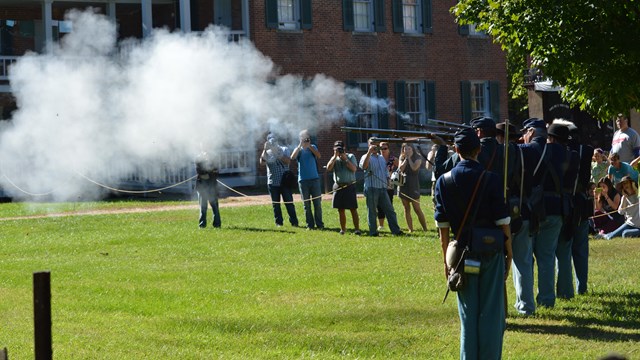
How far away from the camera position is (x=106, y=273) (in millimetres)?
15383

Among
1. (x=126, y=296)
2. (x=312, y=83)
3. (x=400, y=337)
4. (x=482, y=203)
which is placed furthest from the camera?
(x=312, y=83)

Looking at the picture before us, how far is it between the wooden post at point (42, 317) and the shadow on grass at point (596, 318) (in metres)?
5.59

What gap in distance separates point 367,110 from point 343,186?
577 inches

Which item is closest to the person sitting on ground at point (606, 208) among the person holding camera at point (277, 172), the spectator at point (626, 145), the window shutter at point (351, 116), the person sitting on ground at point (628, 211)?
the person sitting on ground at point (628, 211)

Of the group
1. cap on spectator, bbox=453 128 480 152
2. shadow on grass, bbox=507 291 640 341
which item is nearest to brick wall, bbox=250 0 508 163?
shadow on grass, bbox=507 291 640 341

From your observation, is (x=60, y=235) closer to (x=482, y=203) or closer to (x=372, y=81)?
(x=482, y=203)

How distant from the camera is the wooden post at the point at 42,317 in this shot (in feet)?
20.4

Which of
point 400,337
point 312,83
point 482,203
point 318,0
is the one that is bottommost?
point 400,337

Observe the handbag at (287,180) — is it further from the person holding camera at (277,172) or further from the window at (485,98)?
the window at (485,98)

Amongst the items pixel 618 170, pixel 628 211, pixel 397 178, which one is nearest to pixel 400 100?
pixel 397 178

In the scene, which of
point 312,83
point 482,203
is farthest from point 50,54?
point 482,203

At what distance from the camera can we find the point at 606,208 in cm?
1923

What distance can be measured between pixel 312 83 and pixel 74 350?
23.9 meters

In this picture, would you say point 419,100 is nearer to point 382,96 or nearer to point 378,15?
point 382,96
